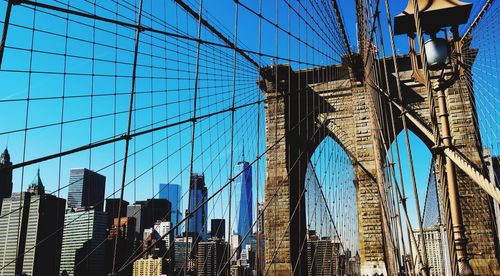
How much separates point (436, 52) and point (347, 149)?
11.8 metres

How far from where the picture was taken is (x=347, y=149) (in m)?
13.6

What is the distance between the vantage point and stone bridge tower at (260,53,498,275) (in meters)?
11.2

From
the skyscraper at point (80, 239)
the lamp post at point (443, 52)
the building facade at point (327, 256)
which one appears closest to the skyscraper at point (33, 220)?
the lamp post at point (443, 52)

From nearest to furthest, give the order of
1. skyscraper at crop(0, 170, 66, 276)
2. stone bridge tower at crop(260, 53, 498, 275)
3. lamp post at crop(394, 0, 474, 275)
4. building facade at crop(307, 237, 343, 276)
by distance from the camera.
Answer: lamp post at crop(394, 0, 474, 275) < skyscraper at crop(0, 170, 66, 276) < stone bridge tower at crop(260, 53, 498, 275) < building facade at crop(307, 237, 343, 276)

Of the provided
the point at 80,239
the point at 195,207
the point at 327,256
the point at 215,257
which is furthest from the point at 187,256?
the point at 215,257

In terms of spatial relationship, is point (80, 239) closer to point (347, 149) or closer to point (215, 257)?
point (215, 257)

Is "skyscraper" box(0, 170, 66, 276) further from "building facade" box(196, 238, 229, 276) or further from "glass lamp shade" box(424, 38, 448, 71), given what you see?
"glass lamp shade" box(424, 38, 448, 71)

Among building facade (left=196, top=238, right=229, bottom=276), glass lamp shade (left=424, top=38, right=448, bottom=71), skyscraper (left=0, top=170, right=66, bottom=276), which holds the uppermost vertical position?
glass lamp shade (left=424, top=38, right=448, bottom=71)

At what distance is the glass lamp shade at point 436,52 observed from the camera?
196 cm

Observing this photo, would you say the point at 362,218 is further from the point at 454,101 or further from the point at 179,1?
the point at 179,1

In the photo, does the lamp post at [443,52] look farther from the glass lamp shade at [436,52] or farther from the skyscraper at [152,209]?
the skyscraper at [152,209]

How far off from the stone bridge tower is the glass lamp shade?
25.8ft

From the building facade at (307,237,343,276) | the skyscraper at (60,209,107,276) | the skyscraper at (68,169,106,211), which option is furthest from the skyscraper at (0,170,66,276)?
the skyscraper at (60,209,107,276)

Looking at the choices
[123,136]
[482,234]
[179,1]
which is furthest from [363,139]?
[123,136]
